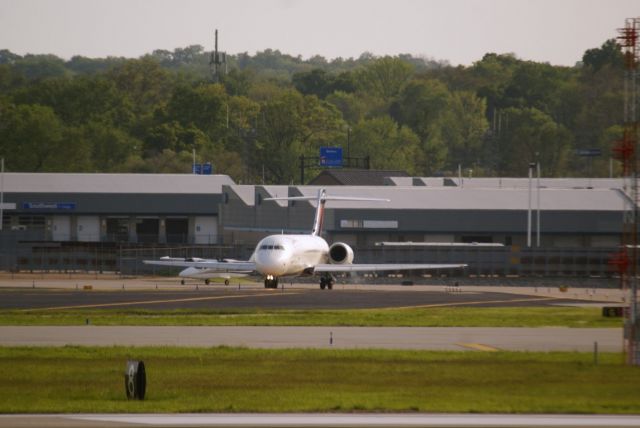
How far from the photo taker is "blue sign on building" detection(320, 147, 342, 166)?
463 feet

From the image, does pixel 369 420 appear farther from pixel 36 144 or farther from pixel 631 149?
pixel 36 144

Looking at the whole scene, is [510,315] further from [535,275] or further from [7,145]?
[7,145]

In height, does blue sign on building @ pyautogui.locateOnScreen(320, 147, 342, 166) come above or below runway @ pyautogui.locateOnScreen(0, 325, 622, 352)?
above

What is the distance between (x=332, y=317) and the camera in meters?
54.4

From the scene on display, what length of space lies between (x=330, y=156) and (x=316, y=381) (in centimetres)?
10809

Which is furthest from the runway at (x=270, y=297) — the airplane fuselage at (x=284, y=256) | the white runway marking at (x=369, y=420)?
the white runway marking at (x=369, y=420)

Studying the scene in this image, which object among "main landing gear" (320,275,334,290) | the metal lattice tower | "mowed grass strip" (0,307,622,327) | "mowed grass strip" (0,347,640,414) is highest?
the metal lattice tower

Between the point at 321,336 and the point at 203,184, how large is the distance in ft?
265

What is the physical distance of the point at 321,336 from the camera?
45.5m

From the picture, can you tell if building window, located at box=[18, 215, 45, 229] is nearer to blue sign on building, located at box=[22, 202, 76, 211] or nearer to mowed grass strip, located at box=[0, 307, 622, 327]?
blue sign on building, located at box=[22, 202, 76, 211]

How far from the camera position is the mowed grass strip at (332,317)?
2008 inches

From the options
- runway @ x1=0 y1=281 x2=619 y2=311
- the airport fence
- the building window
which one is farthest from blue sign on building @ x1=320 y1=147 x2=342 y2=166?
runway @ x1=0 y1=281 x2=619 y2=311

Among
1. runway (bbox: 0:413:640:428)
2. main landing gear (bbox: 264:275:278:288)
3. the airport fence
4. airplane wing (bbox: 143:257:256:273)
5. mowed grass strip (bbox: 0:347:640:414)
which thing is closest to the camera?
runway (bbox: 0:413:640:428)

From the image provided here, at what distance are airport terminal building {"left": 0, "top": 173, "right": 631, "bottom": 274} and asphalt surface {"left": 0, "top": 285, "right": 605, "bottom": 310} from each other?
1407 cm
